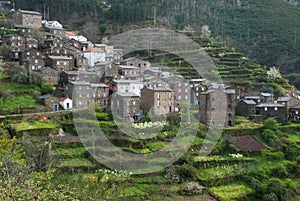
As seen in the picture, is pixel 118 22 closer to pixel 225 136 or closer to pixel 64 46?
pixel 64 46

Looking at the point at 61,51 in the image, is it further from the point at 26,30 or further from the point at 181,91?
the point at 181,91

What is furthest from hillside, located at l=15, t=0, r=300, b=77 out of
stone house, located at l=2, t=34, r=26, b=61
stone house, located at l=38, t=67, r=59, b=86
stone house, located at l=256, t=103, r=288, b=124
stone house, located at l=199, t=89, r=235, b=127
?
stone house, located at l=199, t=89, r=235, b=127

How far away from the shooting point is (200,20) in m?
66.9

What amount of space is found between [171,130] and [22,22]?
77.0ft

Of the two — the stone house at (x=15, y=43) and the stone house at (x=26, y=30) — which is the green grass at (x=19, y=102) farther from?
the stone house at (x=26, y=30)

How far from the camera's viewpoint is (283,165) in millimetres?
26016

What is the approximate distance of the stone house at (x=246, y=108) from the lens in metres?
32.8

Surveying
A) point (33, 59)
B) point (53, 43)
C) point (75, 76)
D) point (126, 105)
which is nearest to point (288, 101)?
point (126, 105)

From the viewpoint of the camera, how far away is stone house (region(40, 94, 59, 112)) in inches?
1073

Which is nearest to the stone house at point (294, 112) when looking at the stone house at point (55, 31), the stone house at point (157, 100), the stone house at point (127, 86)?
the stone house at point (157, 100)

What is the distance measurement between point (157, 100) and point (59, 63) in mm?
9327

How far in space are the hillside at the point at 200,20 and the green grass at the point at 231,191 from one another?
3384cm

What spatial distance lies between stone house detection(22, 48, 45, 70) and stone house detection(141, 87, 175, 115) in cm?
889

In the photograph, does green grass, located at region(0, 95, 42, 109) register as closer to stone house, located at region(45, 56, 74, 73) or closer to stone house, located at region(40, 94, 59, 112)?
stone house, located at region(40, 94, 59, 112)
